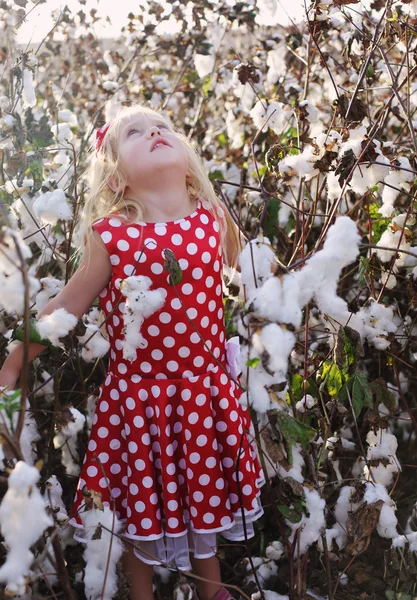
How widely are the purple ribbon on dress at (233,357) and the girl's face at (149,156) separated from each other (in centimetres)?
39

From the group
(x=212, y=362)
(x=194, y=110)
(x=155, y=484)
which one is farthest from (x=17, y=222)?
(x=194, y=110)

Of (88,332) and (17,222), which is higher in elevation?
(17,222)

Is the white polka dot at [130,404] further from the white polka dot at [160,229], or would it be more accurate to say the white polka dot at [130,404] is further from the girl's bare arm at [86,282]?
the white polka dot at [160,229]

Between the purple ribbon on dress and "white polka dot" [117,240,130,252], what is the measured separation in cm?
34

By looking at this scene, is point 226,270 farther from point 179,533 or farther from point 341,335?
point 179,533

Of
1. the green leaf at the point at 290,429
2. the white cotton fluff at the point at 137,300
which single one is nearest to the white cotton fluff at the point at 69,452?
the white cotton fluff at the point at 137,300

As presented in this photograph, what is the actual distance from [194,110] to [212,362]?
244 cm

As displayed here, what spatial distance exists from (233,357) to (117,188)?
1.49 ft

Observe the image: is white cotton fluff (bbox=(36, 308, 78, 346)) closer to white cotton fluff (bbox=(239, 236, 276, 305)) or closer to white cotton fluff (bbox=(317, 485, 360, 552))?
white cotton fluff (bbox=(239, 236, 276, 305))

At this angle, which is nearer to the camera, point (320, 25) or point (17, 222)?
point (320, 25)

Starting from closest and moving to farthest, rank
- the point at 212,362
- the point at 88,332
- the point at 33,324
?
the point at 33,324 < the point at 88,332 < the point at 212,362

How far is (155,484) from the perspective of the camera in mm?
1597

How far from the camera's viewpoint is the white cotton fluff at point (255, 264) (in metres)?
1.13

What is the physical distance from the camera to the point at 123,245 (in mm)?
1557
